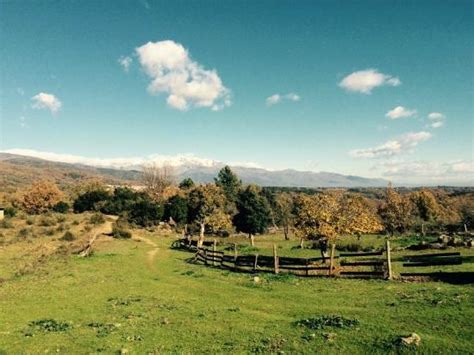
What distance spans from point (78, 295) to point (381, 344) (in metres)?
19.4

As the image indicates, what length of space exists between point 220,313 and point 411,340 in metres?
9.58

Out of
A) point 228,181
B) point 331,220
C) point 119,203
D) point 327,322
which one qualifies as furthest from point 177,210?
point 327,322

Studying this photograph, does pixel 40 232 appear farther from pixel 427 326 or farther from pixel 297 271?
pixel 427 326

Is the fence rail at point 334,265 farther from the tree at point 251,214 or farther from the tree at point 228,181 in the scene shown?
the tree at point 228,181

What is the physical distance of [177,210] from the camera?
308 ft

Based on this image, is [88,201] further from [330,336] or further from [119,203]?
[330,336]

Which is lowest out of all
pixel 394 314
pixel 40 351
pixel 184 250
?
pixel 184 250

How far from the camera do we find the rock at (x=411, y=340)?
13.3 metres

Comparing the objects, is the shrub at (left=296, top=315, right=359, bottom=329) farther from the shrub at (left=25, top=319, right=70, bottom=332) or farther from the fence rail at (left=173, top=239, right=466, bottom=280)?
the fence rail at (left=173, top=239, right=466, bottom=280)

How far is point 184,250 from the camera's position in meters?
56.0

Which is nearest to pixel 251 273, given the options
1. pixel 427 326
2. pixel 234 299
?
pixel 234 299

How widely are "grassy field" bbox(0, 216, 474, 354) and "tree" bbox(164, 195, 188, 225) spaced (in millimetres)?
58995

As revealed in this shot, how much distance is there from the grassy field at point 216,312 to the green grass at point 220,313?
0.16 feet

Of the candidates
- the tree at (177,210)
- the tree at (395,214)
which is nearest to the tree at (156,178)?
the tree at (177,210)
